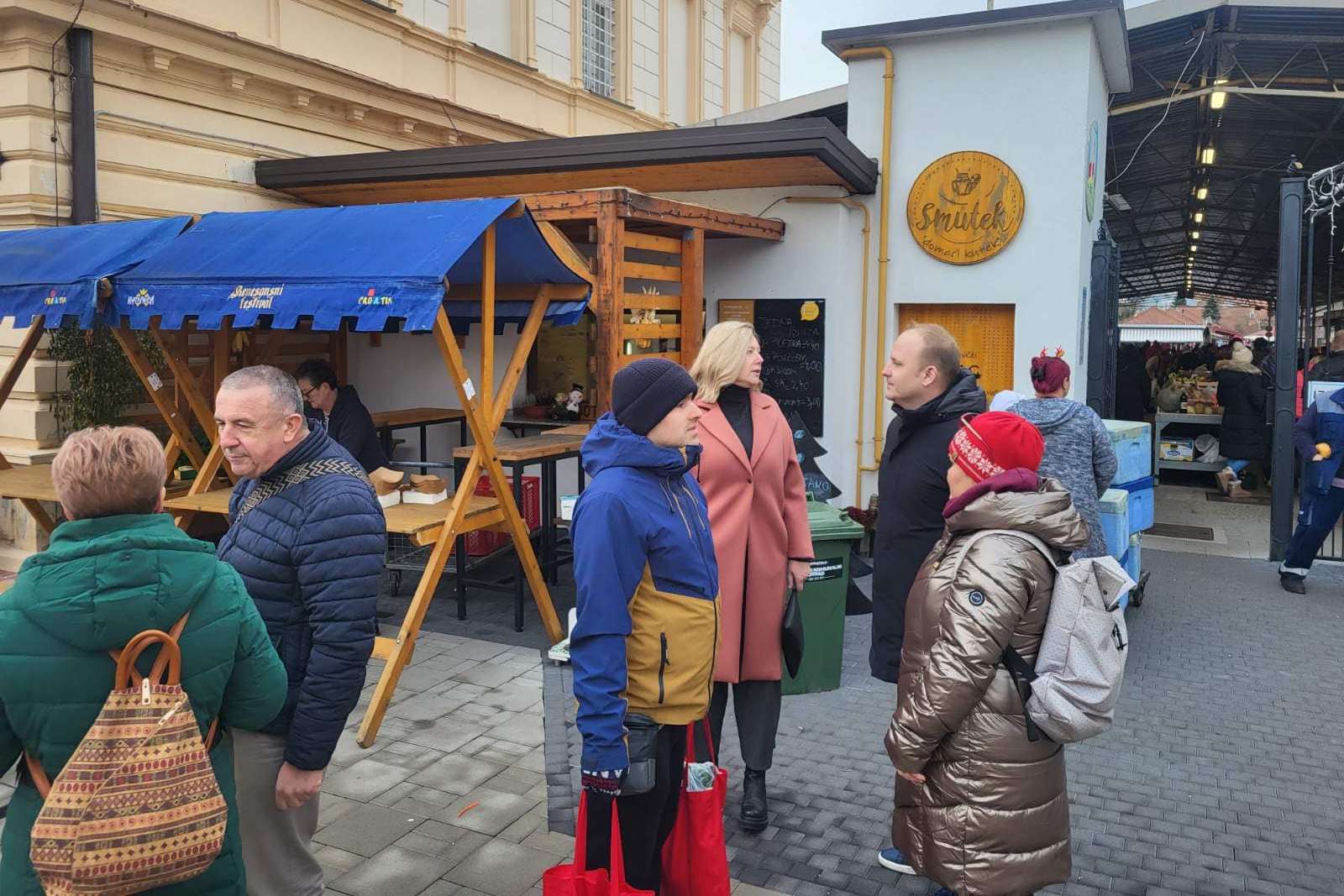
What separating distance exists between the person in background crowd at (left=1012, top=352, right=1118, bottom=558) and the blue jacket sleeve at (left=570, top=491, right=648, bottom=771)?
12.2ft

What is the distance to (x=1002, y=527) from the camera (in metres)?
3.01

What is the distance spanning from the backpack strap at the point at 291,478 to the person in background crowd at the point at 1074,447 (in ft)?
13.5

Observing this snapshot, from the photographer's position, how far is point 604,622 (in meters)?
2.85

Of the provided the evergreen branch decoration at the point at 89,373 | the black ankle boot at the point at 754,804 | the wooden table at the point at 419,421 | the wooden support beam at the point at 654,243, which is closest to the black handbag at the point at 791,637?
the black ankle boot at the point at 754,804

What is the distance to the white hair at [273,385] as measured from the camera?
3.03m

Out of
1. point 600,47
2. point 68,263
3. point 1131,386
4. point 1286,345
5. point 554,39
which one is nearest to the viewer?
point 68,263

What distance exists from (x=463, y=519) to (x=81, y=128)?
540cm

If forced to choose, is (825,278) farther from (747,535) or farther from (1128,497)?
(747,535)

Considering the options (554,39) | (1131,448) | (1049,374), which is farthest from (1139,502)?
(554,39)

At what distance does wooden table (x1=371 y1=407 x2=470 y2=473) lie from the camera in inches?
373

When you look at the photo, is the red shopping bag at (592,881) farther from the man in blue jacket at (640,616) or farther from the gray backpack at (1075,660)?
the gray backpack at (1075,660)

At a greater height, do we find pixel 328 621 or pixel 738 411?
pixel 738 411

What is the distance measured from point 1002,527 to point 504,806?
2764 mm

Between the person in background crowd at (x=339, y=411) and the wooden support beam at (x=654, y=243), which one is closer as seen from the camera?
the person in background crowd at (x=339, y=411)
